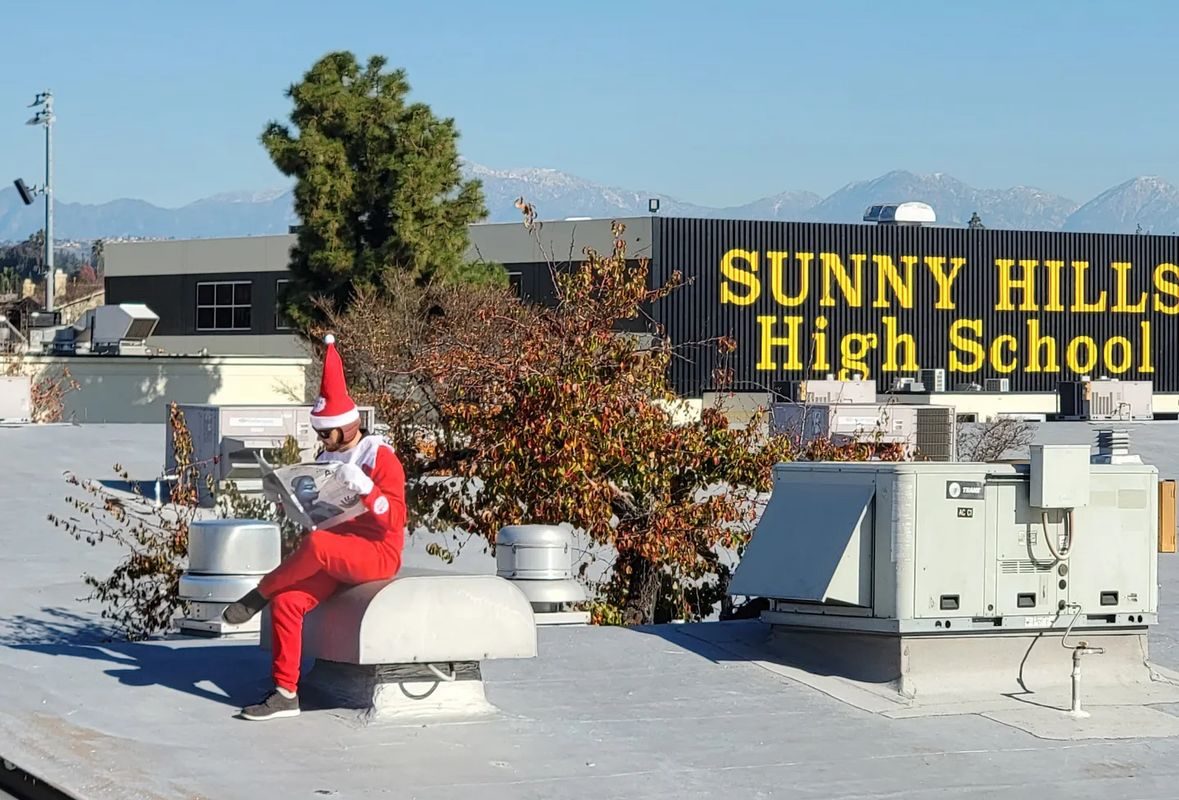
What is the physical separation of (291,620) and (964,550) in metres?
3.85

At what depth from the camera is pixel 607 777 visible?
8484mm

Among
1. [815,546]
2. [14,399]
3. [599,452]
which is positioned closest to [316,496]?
[815,546]

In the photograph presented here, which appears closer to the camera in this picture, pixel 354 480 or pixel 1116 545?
pixel 354 480

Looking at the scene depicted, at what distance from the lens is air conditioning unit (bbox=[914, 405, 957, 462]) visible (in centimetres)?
2981

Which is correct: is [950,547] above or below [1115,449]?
below

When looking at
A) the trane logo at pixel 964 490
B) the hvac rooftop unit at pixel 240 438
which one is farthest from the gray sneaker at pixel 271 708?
the hvac rooftop unit at pixel 240 438

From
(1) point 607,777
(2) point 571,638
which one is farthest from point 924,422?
(1) point 607,777

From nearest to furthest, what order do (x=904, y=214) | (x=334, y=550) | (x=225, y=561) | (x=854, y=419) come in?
(x=334, y=550)
(x=225, y=561)
(x=854, y=419)
(x=904, y=214)

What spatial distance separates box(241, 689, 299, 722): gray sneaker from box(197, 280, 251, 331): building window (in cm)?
6375

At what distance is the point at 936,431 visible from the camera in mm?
30406

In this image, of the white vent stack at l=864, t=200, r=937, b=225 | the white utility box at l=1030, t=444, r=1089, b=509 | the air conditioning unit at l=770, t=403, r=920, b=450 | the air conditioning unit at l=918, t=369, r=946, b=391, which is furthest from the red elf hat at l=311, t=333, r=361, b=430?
the white vent stack at l=864, t=200, r=937, b=225

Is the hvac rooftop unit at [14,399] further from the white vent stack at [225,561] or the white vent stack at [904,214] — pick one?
the white vent stack at [904,214]

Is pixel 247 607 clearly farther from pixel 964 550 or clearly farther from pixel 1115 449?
pixel 1115 449

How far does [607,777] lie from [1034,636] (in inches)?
136
